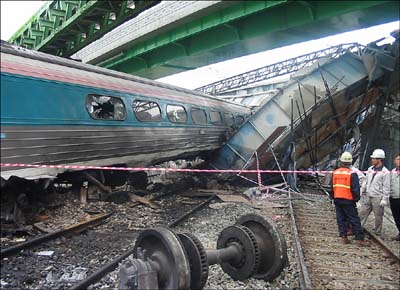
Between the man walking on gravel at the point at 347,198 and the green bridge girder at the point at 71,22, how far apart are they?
834cm

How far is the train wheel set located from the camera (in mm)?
3268

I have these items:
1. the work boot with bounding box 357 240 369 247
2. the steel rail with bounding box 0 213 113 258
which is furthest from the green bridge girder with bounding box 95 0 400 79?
the steel rail with bounding box 0 213 113 258

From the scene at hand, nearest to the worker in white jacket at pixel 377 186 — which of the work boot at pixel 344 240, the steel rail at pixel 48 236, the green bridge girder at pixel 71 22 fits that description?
the work boot at pixel 344 240

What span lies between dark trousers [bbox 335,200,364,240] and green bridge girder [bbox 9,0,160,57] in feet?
28.6

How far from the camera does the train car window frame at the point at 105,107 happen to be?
7.78 metres

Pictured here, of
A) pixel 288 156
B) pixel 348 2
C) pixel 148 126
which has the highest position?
pixel 348 2

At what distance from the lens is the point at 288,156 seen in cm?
1220

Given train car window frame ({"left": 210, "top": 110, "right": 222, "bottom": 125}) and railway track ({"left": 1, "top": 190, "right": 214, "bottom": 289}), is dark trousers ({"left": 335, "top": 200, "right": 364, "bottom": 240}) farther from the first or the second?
train car window frame ({"left": 210, "top": 110, "right": 222, "bottom": 125})

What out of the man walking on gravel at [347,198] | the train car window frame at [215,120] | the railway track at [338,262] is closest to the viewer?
the railway track at [338,262]

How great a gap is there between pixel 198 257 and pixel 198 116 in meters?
9.14

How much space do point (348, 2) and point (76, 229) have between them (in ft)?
31.3

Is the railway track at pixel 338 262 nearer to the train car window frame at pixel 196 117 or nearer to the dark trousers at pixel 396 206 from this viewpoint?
the dark trousers at pixel 396 206

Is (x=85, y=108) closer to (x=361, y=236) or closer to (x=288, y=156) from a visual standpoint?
(x=361, y=236)

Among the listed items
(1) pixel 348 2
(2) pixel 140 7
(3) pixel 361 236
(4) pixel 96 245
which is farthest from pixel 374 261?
(2) pixel 140 7
